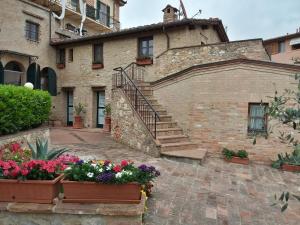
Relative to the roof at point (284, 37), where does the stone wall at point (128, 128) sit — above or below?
below

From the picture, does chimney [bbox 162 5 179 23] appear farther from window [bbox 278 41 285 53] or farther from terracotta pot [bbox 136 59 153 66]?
window [bbox 278 41 285 53]

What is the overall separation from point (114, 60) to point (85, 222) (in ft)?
37.0

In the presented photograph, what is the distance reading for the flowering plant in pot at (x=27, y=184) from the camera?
133 inches

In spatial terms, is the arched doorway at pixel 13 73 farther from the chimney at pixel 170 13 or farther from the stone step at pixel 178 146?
the stone step at pixel 178 146

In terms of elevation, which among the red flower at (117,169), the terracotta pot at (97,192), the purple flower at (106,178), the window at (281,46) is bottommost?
the terracotta pot at (97,192)

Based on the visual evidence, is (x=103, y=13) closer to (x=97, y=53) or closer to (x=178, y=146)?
(x=97, y=53)

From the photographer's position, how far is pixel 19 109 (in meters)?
7.09

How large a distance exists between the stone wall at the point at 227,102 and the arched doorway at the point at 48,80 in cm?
870

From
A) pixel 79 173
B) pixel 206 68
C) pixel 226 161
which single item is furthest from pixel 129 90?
pixel 79 173

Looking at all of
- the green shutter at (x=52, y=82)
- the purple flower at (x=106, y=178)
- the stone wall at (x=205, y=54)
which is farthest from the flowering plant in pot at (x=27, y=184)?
the green shutter at (x=52, y=82)

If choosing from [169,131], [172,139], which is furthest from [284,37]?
[172,139]

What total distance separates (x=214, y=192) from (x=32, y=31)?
45.6 ft

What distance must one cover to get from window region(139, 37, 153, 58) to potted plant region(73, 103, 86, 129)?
472 cm

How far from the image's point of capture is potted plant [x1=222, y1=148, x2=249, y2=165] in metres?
7.64
